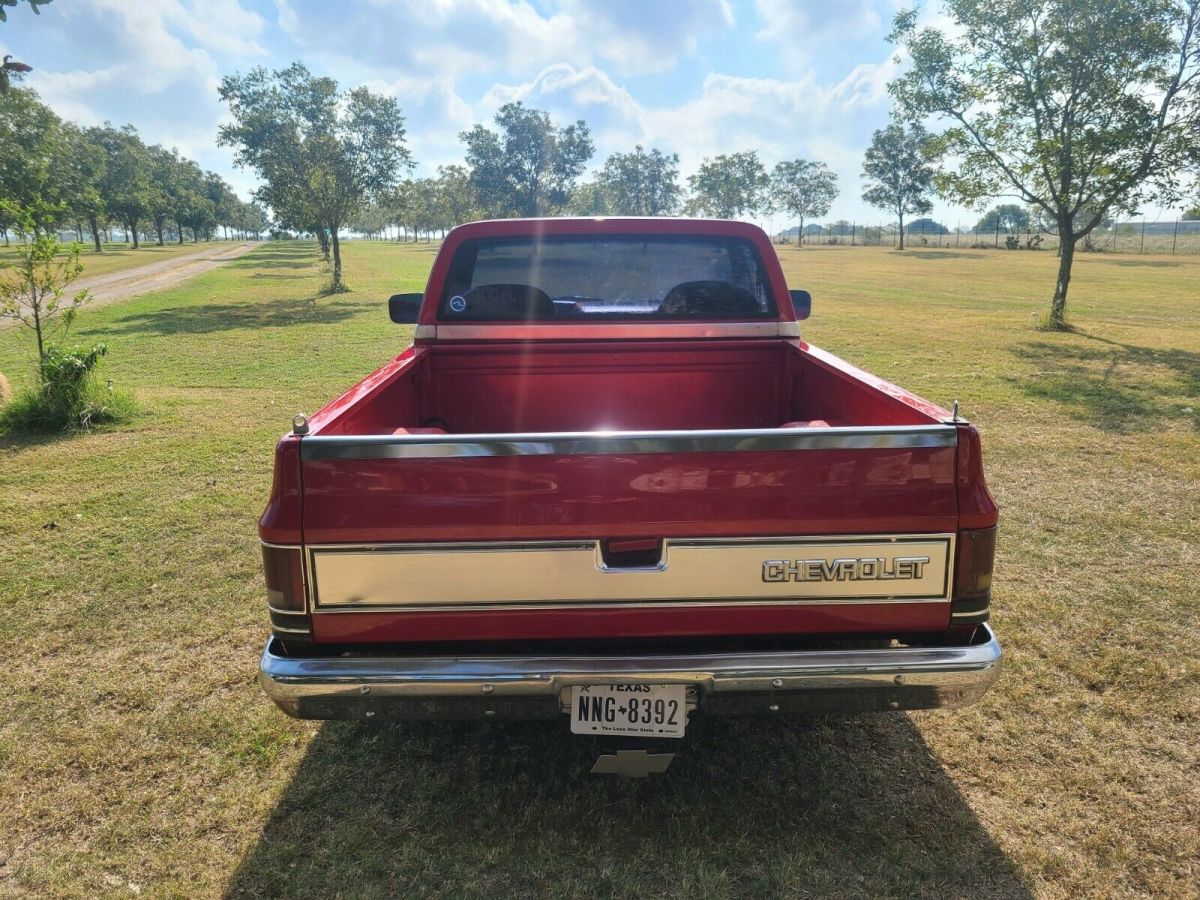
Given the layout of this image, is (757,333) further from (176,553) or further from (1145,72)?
(1145,72)

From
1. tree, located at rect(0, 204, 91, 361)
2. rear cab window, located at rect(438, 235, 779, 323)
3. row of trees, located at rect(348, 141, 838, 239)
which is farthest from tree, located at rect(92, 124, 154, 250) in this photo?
rear cab window, located at rect(438, 235, 779, 323)

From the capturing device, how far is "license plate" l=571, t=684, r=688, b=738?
2113 millimetres

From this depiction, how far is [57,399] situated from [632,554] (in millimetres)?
7270

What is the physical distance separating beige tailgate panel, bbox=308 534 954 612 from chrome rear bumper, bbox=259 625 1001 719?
16cm

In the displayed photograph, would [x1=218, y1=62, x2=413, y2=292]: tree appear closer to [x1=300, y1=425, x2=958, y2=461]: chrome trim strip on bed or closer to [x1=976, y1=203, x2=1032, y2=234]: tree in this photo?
[x1=300, y1=425, x2=958, y2=461]: chrome trim strip on bed

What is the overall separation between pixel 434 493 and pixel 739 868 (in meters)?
1.44

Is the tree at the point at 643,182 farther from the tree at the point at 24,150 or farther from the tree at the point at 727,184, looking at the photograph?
the tree at the point at 24,150

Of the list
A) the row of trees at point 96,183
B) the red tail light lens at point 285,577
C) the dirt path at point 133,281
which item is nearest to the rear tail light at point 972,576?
the red tail light lens at point 285,577

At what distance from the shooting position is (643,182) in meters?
55.9

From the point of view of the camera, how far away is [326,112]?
20906 mm

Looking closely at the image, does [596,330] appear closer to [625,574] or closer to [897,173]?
[625,574]

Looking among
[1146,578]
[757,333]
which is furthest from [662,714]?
[1146,578]

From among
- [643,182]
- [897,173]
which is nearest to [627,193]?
[643,182]

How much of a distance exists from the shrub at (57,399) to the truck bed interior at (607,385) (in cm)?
539
